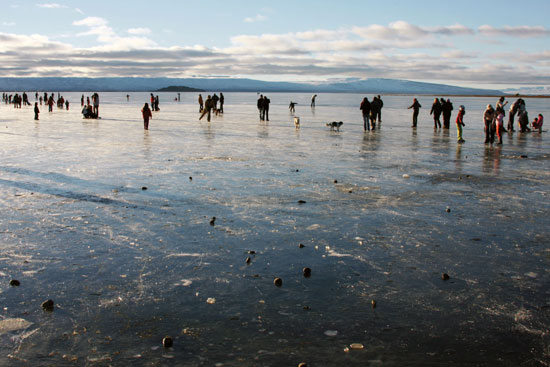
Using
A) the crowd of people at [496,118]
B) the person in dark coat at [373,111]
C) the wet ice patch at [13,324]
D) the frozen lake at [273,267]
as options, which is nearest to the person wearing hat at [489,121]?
the crowd of people at [496,118]

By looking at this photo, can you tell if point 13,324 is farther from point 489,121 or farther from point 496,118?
point 496,118

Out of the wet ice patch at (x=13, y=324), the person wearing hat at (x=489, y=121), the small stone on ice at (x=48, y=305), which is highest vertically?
the person wearing hat at (x=489, y=121)

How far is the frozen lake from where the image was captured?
151 inches

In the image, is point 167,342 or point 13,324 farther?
point 13,324

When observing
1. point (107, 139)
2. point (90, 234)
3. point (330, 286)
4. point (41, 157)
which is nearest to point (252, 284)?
point (330, 286)

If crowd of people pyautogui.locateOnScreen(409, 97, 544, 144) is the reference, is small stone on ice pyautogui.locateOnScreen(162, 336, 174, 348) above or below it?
below

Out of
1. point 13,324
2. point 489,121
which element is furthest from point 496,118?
point 13,324

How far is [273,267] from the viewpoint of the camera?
18.1ft

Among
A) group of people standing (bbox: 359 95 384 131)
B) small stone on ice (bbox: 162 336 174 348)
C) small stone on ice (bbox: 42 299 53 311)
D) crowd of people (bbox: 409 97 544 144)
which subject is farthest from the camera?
group of people standing (bbox: 359 95 384 131)

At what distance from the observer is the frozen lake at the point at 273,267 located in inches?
151

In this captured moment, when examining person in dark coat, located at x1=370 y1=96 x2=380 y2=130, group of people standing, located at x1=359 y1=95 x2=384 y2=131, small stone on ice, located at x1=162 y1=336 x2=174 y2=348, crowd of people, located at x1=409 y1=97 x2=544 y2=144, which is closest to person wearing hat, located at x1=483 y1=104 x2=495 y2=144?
crowd of people, located at x1=409 y1=97 x2=544 y2=144

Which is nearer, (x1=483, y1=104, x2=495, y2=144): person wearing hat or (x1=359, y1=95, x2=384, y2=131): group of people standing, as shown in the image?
(x1=483, y1=104, x2=495, y2=144): person wearing hat

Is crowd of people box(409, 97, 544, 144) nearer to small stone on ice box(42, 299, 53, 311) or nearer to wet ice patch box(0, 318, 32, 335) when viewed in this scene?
small stone on ice box(42, 299, 53, 311)

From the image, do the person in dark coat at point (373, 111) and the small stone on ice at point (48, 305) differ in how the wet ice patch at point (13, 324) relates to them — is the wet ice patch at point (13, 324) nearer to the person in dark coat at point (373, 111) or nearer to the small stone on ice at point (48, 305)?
the small stone on ice at point (48, 305)
